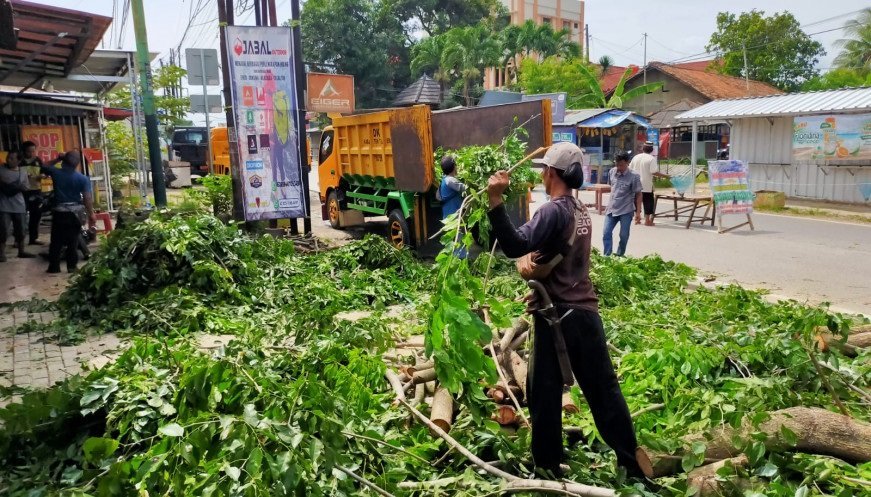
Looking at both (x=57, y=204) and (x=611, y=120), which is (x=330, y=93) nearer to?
(x=57, y=204)

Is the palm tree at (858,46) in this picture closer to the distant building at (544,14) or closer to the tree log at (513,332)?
the distant building at (544,14)

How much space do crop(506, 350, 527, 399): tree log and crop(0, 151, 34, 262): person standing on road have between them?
942 cm

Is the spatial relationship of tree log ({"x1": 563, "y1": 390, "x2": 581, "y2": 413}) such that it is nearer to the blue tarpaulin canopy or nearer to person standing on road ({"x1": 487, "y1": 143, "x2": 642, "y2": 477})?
person standing on road ({"x1": 487, "y1": 143, "x2": 642, "y2": 477})

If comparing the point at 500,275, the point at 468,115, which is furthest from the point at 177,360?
the point at 468,115

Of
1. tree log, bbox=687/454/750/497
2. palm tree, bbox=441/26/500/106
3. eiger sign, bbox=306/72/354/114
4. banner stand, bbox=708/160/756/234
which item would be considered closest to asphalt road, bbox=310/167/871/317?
banner stand, bbox=708/160/756/234

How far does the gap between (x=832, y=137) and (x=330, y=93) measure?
1291 cm

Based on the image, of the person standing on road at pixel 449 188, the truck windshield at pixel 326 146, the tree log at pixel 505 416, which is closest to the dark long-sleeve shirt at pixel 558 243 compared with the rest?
the tree log at pixel 505 416

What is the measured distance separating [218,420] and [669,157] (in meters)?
35.7

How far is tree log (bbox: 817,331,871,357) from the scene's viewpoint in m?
5.58

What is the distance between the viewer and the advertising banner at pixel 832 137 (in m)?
16.9

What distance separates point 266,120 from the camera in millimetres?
11555

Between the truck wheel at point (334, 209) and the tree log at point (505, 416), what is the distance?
10.7 meters

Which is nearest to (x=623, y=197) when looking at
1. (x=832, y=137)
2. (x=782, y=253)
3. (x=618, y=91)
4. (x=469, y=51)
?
(x=782, y=253)

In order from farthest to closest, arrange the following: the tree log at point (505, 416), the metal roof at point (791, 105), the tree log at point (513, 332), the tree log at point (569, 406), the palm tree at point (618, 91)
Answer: the palm tree at point (618, 91) → the metal roof at point (791, 105) → the tree log at point (513, 332) → the tree log at point (569, 406) → the tree log at point (505, 416)
